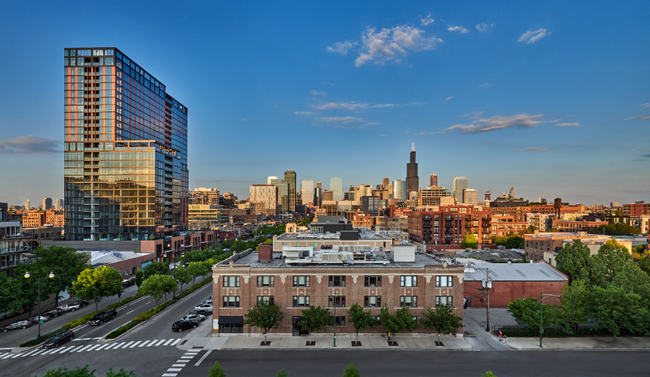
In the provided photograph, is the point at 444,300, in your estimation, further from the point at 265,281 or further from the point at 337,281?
the point at 265,281

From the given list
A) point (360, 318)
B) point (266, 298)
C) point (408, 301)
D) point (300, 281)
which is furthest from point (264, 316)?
point (408, 301)

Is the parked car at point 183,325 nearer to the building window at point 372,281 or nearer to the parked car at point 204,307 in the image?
the parked car at point 204,307

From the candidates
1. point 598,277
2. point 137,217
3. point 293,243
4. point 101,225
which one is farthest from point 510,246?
point 101,225

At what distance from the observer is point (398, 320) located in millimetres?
44812

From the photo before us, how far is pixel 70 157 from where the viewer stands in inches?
5025

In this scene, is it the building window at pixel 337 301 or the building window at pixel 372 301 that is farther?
the building window at pixel 372 301

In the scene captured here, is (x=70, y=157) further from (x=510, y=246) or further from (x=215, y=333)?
(x=510, y=246)

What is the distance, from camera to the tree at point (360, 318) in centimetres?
4503

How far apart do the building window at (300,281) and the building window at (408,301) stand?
1401 cm

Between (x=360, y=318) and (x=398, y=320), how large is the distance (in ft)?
16.5

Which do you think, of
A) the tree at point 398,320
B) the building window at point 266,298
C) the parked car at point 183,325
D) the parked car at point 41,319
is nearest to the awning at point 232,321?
the building window at point 266,298

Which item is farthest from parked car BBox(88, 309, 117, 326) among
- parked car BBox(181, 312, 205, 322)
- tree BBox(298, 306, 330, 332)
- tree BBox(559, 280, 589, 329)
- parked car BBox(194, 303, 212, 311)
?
tree BBox(559, 280, 589, 329)

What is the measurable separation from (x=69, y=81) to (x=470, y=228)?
597ft

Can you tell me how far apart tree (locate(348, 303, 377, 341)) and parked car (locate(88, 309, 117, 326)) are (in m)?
40.9
